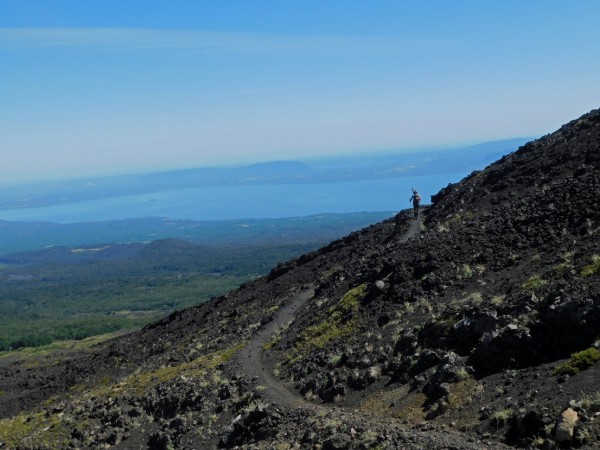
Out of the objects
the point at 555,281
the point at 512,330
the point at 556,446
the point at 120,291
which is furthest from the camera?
the point at 120,291

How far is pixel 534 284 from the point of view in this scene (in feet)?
56.1

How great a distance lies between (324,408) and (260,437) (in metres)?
1.88

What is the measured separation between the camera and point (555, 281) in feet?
54.1

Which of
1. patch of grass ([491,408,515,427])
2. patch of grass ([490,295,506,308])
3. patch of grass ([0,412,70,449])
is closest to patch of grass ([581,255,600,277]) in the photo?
patch of grass ([490,295,506,308])

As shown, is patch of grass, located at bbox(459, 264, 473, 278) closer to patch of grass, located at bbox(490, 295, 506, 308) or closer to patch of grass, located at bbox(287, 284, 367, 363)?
patch of grass, located at bbox(490, 295, 506, 308)

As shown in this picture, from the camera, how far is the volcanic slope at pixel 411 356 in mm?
12125

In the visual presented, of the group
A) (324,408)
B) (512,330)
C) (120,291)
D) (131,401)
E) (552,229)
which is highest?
(552,229)

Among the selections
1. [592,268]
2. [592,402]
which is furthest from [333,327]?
[592,402]

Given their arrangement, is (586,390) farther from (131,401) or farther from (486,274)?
(131,401)

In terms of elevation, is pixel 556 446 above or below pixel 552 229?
below

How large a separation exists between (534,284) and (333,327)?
814 cm

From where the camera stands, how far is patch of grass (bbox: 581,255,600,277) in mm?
15523

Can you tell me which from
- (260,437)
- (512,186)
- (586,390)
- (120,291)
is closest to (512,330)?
(586,390)

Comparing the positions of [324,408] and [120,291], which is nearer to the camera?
[324,408]
